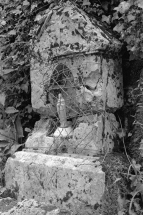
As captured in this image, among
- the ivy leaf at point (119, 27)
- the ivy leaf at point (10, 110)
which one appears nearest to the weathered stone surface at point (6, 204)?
the ivy leaf at point (10, 110)

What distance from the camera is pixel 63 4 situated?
9.21 ft

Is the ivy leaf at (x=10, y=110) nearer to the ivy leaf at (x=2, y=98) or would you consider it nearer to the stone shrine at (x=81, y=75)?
the ivy leaf at (x=2, y=98)

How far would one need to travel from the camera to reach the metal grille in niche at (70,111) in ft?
8.65

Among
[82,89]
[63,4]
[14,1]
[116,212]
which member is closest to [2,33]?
[14,1]

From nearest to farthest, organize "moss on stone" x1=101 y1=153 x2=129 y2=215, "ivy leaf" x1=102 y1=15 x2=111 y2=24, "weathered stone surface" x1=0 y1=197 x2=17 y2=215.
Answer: "moss on stone" x1=101 y1=153 x2=129 y2=215 < "weathered stone surface" x1=0 y1=197 x2=17 y2=215 < "ivy leaf" x1=102 y1=15 x2=111 y2=24

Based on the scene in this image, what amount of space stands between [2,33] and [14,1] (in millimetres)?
426

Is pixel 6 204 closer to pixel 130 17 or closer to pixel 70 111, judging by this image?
A: pixel 70 111

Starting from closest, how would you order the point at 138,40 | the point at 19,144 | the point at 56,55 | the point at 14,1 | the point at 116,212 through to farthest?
the point at 116,212 < the point at 138,40 < the point at 56,55 < the point at 19,144 < the point at 14,1

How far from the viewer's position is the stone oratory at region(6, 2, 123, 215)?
2506mm

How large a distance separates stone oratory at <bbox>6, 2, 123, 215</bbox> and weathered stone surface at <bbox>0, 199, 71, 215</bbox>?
0.07m

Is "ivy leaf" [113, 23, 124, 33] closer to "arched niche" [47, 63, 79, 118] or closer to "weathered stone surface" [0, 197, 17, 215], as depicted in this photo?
"arched niche" [47, 63, 79, 118]

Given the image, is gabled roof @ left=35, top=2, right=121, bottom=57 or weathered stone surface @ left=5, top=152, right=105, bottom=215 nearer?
weathered stone surface @ left=5, top=152, right=105, bottom=215

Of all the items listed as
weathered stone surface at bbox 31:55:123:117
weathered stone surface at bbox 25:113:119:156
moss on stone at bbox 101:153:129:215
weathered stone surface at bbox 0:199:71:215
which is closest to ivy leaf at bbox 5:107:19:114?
weathered stone surface at bbox 31:55:123:117

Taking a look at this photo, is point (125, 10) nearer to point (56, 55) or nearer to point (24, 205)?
point (56, 55)
